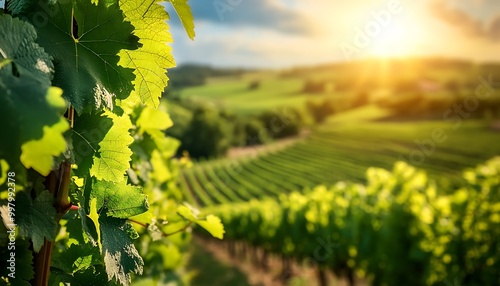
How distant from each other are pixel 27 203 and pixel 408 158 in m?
69.4

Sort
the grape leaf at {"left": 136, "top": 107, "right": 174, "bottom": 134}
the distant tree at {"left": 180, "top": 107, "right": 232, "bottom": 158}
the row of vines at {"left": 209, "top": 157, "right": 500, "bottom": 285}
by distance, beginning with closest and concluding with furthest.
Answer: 1. the grape leaf at {"left": 136, "top": 107, "right": 174, "bottom": 134}
2. the row of vines at {"left": 209, "top": 157, "right": 500, "bottom": 285}
3. the distant tree at {"left": 180, "top": 107, "right": 232, "bottom": 158}

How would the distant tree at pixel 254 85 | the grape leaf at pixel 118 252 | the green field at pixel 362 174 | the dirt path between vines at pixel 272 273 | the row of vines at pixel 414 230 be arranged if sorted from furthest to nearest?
the distant tree at pixel 254 85 → the dirt path between vines at pixel 272 273 → the green field at pixel 362 174 → the row of vines at pixel 414 230 → the grape leaf at pixel 118 252

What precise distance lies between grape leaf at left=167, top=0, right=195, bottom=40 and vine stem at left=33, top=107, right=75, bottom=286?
28 cm

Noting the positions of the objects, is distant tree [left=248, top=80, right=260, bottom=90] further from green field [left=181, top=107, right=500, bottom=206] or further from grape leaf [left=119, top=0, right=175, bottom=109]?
grape leaf [left=119, top=0, right=175, bottom=109]

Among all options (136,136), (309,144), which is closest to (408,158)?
(309,144)

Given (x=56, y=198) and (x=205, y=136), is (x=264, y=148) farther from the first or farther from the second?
(x=56, y=198)

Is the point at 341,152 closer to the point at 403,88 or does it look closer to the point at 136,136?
the point at 403,88

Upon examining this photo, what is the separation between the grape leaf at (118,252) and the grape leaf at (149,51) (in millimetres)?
261

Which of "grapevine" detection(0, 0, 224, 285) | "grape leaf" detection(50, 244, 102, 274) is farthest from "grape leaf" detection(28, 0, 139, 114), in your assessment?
"grape leaf" detection(50, 244, 102, 274)

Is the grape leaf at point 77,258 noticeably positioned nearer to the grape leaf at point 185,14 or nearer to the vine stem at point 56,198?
the vine stem at point 56,198

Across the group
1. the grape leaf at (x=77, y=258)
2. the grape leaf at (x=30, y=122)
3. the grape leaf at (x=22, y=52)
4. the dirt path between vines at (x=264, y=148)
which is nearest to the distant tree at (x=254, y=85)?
the dirt path between vines at (x=264, y=148)

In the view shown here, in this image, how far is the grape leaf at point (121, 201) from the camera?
102cm

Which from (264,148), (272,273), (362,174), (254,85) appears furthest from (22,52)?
(254,85)

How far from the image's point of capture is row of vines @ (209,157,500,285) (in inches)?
257
